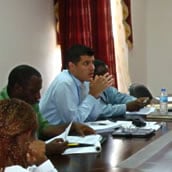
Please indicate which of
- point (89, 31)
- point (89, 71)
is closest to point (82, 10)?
point (89, 31)

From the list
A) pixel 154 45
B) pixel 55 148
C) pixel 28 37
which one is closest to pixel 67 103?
pixel 55 148

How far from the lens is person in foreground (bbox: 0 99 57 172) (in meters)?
1.14

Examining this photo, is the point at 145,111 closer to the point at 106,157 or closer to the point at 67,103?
the point at 67,103

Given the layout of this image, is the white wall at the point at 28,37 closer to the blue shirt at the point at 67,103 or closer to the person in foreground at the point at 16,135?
the blue shirt at the point at 67,103

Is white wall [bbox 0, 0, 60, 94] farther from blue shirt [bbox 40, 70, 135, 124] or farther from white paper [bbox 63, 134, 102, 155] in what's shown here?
white paper [bbox 63, 134, 102, 155]

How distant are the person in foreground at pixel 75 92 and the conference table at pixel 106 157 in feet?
1.46

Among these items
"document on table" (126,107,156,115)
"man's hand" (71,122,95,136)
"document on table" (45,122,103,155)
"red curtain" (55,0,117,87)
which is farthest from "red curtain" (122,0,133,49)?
"document on table" (45,122,103,155)

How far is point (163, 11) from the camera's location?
19.2ft

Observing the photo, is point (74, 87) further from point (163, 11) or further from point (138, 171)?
point (163, 11)

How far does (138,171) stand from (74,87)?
3.83ft

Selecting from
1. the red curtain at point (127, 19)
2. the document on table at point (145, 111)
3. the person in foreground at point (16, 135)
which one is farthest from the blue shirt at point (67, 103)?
the red curtain at point (127, 19)

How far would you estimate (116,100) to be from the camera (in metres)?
3.74

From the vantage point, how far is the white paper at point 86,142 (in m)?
2.08

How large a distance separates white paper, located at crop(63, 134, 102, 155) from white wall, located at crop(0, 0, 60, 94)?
5.08 ft
